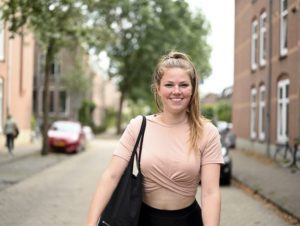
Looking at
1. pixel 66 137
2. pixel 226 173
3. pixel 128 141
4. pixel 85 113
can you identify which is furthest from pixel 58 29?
pixel 85 113

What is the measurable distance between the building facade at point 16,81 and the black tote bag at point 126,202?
22001 mm

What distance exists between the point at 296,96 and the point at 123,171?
17.4 metres

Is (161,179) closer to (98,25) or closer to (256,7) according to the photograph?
(98,25)

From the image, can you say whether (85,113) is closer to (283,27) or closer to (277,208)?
(283,27)

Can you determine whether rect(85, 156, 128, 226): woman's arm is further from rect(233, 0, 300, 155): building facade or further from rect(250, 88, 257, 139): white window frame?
rect(250, 88, 257, 139): white window frame

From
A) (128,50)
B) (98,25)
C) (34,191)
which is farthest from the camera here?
(128,50)

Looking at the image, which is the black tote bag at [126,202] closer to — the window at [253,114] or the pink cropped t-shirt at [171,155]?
the pink cropped t-shirt at [171,155]

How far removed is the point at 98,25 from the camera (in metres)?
22.4

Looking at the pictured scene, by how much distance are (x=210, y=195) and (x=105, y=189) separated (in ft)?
1.65

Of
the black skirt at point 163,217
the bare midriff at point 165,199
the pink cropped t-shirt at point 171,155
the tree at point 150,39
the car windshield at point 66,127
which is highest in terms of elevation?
the tree at point 150,39

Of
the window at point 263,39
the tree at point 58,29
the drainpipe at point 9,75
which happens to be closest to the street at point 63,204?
the tree at point 58,29

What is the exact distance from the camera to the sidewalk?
400 inches

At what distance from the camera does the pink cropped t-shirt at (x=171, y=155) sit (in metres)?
2.66

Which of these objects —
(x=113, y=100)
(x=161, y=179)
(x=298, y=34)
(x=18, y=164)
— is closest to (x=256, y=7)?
(x=298, y=34)
